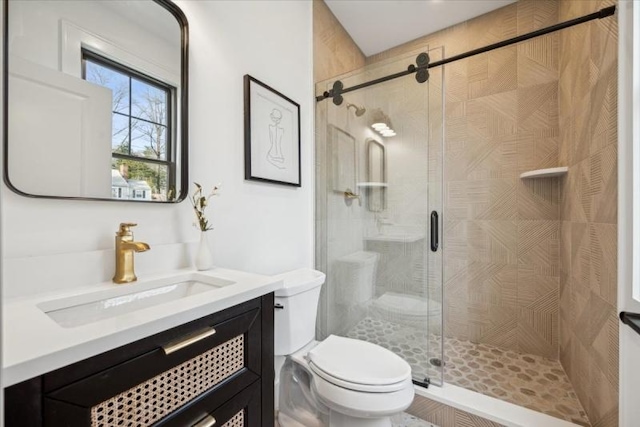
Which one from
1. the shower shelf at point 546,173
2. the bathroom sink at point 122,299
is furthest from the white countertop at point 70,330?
the shower shelf at point 546,173

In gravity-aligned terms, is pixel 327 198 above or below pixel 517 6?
below

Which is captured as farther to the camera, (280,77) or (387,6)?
(387,6)

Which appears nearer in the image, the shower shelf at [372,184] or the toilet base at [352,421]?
the toilet base at [352,421]

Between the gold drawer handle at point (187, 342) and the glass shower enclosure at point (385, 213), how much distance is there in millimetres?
1329

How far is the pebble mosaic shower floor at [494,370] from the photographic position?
5.26 ft

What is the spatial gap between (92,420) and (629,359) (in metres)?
1.70

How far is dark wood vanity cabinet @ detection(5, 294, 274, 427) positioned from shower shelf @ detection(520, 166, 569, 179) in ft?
6.37

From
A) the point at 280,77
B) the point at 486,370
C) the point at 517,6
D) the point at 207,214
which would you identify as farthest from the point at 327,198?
the point at 517,6

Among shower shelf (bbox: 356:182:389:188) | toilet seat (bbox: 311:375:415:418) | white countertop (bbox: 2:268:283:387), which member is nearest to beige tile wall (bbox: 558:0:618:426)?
toilet seat (bbox: 311:375:415:418)

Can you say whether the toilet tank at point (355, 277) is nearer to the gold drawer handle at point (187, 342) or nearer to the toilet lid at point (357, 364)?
the toilet lid at point (357, 364)

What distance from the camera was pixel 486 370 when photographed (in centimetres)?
193

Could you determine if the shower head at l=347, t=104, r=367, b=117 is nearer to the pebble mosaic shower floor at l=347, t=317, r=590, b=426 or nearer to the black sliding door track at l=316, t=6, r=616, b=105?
the black sliding door track at l=316, t=6, r=616, b=105

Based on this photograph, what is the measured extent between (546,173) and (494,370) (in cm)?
135

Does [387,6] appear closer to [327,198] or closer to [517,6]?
[517,6]
